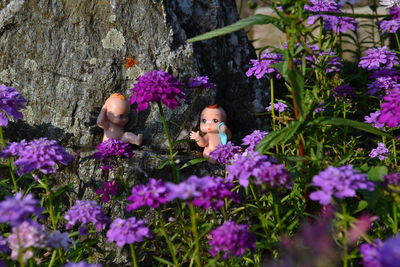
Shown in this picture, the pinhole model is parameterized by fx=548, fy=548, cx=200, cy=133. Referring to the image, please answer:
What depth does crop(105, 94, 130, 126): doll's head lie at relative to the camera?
3.02 meters

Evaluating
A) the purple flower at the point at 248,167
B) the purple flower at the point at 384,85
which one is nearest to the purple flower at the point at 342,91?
the purple flower at the point at 384,85

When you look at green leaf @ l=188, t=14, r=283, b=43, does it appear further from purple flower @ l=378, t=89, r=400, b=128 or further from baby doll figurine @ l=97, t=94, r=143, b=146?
baby doll figurine @ l=97, t=94, r=143, b=146

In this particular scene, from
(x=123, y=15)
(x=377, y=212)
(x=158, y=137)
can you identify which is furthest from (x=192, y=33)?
(x=377, y=212)

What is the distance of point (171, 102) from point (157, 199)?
0.60m

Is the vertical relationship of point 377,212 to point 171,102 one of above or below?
below

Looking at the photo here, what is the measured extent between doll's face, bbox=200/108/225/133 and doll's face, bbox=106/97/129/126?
0.44 metres

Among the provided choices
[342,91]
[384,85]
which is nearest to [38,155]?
[342,91]

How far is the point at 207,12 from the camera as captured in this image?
3.48 m

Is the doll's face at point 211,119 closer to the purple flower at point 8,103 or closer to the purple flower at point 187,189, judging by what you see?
the purple flower at point 8,103

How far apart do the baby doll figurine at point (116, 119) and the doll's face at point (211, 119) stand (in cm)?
36

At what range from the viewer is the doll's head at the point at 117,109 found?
9.91 feet

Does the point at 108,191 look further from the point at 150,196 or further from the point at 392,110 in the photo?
the point at 392,110

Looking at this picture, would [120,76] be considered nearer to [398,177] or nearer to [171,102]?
[171,102]

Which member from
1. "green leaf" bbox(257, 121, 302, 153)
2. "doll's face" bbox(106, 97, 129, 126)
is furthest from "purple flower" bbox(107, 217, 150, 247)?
"doll's face" bbox(106, 97, 129, 126)
